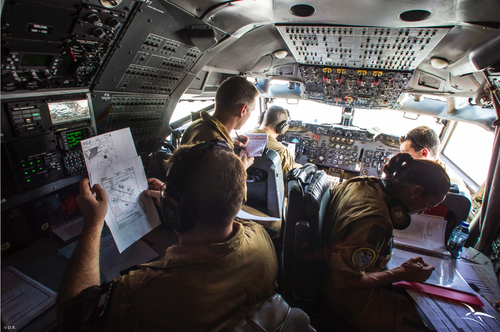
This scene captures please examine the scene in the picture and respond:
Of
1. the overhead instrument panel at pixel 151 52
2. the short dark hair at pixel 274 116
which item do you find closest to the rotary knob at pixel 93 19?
the overhead instrument panel at pixel 151 52

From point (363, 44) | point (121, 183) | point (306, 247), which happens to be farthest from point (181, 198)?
point (363, 44)

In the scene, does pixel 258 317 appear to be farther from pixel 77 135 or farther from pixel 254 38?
pixel 254 38

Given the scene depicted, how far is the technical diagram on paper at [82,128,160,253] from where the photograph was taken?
3.54 feet

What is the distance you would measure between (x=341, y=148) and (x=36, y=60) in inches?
154

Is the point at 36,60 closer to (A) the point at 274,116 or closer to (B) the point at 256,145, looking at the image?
(B) the point at 256,145

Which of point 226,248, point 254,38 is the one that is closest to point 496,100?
point 254,38

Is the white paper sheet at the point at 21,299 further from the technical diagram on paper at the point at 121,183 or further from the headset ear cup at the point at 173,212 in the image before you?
the headset ear cup at the point at 173,212

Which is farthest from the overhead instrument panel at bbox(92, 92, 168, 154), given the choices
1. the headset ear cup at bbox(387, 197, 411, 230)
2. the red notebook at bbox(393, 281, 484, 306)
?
the red notebook at bbox(393, 281, 484, 306)

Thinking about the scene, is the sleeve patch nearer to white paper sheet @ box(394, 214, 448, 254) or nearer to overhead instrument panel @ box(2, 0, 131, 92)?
overhead instrument panel @ box(2, 0, 131, 92)

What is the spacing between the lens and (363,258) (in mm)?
1202

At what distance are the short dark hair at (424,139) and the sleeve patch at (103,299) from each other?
2932 mm

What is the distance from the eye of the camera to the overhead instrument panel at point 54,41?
987 mm

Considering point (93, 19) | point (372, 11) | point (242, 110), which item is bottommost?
point (242, 110)

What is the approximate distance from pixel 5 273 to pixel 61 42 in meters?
1.17
